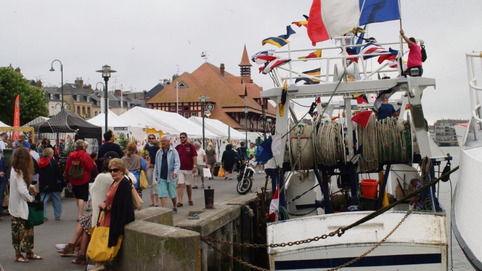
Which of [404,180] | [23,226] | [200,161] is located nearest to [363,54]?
[404,180]

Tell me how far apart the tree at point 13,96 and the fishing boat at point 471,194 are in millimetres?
59000

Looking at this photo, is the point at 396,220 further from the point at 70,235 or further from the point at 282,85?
the point at 70,235

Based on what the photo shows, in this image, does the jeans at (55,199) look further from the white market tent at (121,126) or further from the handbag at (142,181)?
the white market tent at (121,126)

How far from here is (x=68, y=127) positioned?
20875mm

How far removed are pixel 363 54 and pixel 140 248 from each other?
205 inches

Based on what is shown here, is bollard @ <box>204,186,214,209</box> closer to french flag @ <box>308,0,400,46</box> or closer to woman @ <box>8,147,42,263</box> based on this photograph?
woman @ <box>8,147,42,263</box>

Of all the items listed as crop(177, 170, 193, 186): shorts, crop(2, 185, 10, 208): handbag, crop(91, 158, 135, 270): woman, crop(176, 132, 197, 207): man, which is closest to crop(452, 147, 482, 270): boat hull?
crop(91, 158, 135, 270): woman

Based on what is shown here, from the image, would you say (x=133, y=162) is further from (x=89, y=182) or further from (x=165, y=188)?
(x=165, y=188)

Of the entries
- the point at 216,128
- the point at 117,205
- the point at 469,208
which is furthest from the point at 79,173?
the point at 216,128

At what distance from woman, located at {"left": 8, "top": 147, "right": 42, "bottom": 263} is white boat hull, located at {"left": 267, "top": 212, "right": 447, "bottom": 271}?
11.5ft

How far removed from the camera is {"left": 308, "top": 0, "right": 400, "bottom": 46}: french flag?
930 centimetres

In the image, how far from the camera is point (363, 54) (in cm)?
991

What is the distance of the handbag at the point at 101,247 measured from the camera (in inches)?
272

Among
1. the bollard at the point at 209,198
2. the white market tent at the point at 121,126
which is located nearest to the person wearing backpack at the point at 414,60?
the bollard at the point at 209,198
